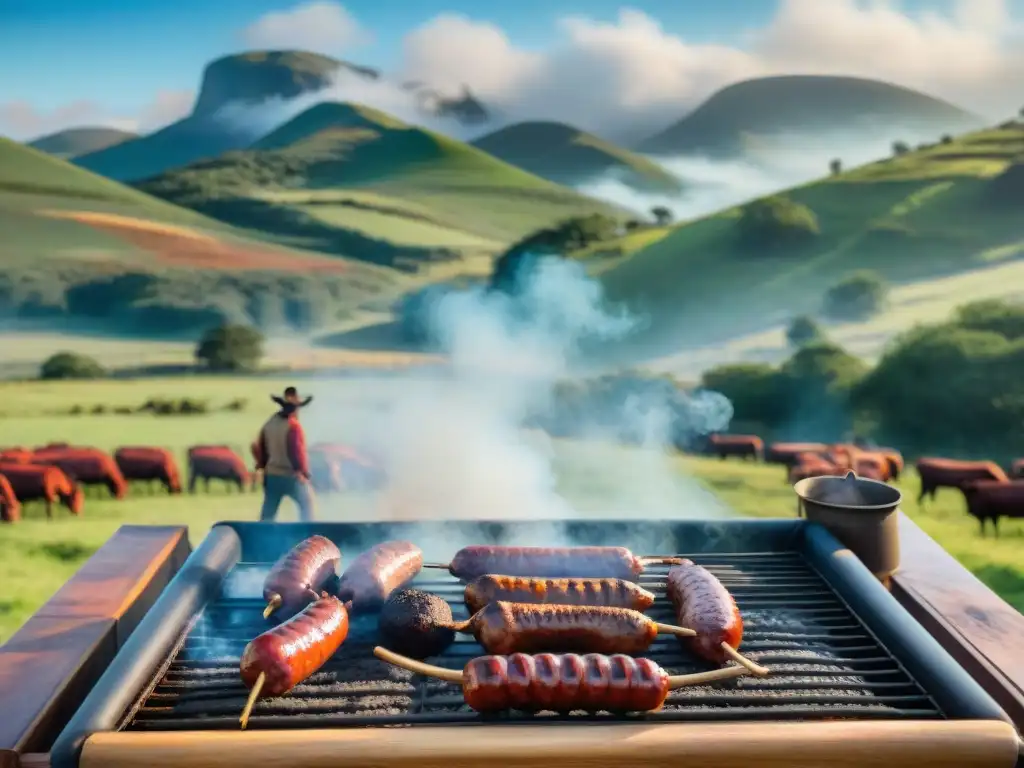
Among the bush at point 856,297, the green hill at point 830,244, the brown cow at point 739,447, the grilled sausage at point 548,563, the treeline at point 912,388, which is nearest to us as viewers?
the grilled sausage at point 548,563

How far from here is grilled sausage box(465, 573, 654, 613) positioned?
3.80 m

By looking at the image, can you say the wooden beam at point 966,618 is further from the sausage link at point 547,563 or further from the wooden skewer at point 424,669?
the wooden skewer at point 424,669

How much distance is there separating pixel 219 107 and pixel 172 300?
4.61m

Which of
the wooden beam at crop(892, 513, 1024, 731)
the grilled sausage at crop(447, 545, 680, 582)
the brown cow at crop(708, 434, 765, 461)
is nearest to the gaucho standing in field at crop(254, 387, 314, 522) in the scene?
the grilled sausage at crop(447, 545, 680, 582)

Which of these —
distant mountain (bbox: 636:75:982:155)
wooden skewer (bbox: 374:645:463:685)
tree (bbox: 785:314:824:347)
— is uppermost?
distant mountain (bbox: 636:75:982:155)

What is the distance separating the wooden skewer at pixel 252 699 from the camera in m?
3.03

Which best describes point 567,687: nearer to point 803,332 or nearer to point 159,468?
point 159,468

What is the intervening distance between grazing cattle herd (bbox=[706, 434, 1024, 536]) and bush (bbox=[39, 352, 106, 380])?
1295cm

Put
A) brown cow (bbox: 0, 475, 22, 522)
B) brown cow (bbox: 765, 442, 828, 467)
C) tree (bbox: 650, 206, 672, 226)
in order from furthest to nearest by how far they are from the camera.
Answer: tree (bbox: 650, 206, 672, 226), brown cow (bbox: 765, 442, 828, 467), brown cow (bbox: 0, 475, 22, 522)

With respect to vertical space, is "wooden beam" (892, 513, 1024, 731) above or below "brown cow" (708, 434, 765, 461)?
above

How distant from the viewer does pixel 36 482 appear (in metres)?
10.3

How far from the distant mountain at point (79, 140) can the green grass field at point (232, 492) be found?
5.54 meters

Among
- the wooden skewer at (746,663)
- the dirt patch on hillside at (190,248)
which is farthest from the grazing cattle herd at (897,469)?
the dirt patch on hillside at (190,248)

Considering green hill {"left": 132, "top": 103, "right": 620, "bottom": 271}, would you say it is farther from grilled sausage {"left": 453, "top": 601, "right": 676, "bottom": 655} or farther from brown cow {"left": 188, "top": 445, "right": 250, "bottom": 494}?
grilled sausage {"left": 453, "top": 601, "right": 676, "bottom": 655}
